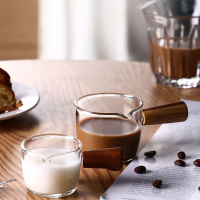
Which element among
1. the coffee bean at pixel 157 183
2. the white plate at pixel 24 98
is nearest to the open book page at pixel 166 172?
the coffee bean at pixel 157 183

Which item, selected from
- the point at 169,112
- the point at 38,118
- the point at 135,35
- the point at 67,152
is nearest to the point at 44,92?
the point at 38,118

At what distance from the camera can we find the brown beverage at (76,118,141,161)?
0.84 m

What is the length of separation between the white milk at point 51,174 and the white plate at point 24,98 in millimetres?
339

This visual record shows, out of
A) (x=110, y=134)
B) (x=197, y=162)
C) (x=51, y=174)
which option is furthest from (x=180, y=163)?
(x=51, y=174)

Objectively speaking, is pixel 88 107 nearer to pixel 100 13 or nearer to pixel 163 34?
pixel 163 34

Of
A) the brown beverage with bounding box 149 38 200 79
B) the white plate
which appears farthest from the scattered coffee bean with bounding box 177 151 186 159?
the brown beverage with bounding box 149 38 200 79

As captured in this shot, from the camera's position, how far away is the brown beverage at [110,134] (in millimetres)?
843

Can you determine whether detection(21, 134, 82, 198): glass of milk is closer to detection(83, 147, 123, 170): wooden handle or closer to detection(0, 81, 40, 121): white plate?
detection(83, 147, 123, 170): wooden handle

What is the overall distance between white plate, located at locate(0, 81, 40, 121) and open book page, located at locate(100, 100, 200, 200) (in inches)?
14.3

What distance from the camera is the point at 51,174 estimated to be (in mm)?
704

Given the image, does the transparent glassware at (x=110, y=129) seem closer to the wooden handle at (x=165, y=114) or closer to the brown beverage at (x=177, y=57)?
the wooden handle at (x=165, y=114)

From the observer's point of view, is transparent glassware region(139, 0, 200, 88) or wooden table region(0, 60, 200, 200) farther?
transparent glassware region(139, 0, 200, 88)

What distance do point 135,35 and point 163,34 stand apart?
193cm

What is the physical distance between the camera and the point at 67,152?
0.71 m
